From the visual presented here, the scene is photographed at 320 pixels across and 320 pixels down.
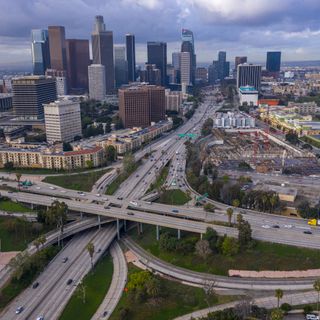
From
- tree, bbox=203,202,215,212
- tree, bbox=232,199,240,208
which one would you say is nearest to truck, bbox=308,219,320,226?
tree, bbox=232,199,240,208

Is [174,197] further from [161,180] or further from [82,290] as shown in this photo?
[82,290]

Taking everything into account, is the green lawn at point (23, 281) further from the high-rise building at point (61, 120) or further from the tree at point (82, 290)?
the high-rise building at point (61, 120)

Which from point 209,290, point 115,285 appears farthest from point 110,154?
point 209,290

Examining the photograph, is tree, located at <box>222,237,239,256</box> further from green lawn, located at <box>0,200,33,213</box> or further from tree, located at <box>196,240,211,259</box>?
green lawn, located at <box>0,200,33,213</box>

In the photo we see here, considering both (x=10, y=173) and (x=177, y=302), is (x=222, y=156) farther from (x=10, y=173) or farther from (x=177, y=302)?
(x=177, y=302)

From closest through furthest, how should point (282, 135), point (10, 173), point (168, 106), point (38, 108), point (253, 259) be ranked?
point (253, 259)
point (10, 173)
point (282, 135)
point (38, 108)
point (168, 106)

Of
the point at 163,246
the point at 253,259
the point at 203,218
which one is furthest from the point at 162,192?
the point at 253,259

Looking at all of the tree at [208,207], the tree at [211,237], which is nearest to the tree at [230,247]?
the tree at [211,237]
